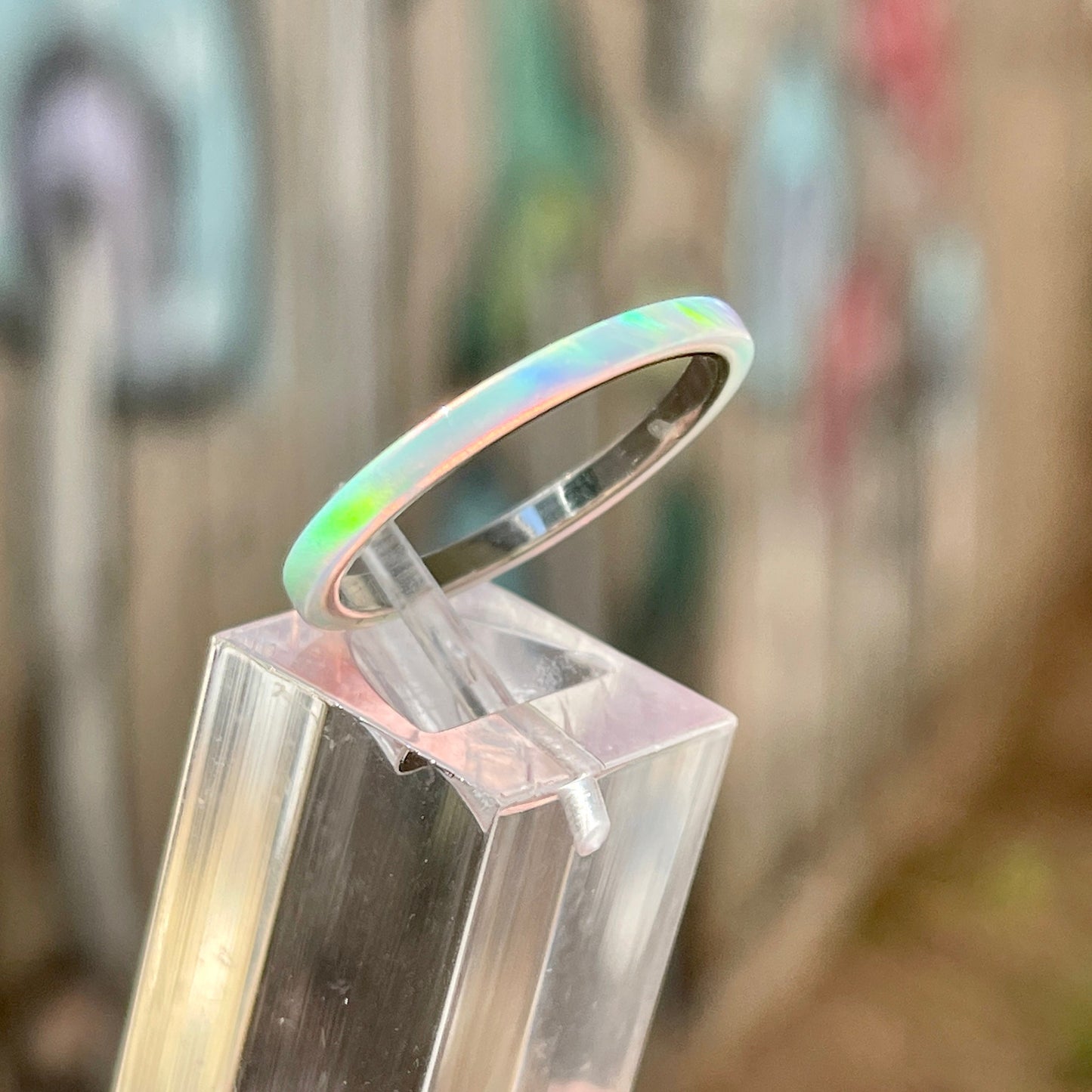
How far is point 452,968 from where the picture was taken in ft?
1.10

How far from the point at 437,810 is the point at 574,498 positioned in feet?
0.42

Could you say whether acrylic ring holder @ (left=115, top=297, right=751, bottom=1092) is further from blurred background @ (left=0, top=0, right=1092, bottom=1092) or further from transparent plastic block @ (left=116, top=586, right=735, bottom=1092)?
blurred background @ (left=0, top=0, right=1092, bottom=1092)

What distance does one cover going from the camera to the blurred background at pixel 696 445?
454mm

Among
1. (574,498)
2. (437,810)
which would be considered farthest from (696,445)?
(437,810)

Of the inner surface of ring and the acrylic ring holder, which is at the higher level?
the inner surface of ring

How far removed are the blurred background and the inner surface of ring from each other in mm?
106

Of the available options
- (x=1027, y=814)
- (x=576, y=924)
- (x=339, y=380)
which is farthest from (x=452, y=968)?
(x=1027, y=814)

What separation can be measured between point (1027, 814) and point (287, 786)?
22.2 inches

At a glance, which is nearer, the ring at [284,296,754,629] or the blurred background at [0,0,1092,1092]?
the ring at [284,296,754,629]

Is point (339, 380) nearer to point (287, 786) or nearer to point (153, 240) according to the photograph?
point (153, 240)

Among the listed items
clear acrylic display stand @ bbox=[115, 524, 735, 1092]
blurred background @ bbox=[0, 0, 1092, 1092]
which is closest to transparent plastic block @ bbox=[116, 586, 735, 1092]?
clear acrylic display stand @ bbox=[115, 524, 735, 1092]

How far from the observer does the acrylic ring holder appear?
327 mm

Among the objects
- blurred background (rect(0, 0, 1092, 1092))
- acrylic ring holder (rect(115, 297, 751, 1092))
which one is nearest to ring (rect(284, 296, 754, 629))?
acrylic ring holder (rect(115, 297, 751, 1092))

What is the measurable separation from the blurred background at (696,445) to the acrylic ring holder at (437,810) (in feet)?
0.40
